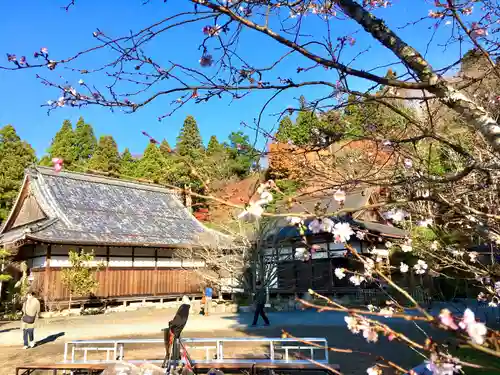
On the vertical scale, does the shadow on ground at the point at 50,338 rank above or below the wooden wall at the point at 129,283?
below

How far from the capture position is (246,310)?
54.0ft

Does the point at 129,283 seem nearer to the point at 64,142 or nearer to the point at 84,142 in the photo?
the point at 64,142

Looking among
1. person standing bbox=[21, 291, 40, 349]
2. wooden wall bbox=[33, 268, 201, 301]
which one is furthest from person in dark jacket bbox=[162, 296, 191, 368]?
wooden wall bbox=[33, 268, 201, 301]

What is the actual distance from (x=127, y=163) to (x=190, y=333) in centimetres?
2983

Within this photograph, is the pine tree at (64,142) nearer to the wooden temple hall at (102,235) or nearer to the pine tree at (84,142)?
the pine tree at (84,142)

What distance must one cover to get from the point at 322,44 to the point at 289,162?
1253mm

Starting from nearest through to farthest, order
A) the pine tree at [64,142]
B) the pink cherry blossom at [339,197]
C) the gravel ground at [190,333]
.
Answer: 1. the pink cherry blossom at [339,197]
2. the gravel ground at [190,333]
3. the pine tree at [64,142]

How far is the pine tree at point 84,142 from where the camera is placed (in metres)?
38.8

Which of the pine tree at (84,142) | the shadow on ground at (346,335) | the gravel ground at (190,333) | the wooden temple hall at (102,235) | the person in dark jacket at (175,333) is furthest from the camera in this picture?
the pine tree at (84,142)

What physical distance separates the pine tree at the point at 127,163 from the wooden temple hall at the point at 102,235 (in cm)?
1369

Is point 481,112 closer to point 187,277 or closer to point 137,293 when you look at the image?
point 137,293

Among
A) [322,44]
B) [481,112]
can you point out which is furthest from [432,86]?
[322,44]

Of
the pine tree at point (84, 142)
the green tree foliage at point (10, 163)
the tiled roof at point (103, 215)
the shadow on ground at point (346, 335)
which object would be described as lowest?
the shadow on ground at point (346, 335)

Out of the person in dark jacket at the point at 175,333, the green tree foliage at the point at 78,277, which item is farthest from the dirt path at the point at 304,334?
the green tree foliage at the point at 78,277
